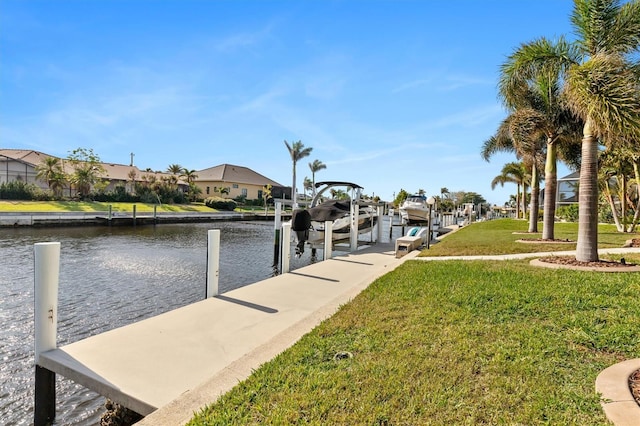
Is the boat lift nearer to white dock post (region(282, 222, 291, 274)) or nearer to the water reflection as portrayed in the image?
white dock post (region(282, 222, 291, 274))

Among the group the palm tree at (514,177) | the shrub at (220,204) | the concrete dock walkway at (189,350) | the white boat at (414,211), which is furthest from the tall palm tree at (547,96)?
the shrub at (220,204)

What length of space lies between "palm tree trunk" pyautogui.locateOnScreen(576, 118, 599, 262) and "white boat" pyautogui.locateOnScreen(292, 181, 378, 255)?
7.02m

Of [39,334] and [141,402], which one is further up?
[39,334]

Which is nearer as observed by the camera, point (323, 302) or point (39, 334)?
point (39, 334)

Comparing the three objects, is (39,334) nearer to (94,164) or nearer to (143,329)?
(143,329)

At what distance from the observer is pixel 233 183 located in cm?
5950

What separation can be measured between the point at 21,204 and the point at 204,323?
37386 mm

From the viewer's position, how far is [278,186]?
2598 inches

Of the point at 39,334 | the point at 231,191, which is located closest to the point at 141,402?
the point at 39,334

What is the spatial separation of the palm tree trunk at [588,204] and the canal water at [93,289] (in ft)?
27.1

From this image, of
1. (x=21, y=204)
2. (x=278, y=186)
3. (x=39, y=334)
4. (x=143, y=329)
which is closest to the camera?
(x=39, y=334)

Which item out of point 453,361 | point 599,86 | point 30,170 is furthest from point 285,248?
point 30,170

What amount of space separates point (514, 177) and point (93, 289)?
141 ft

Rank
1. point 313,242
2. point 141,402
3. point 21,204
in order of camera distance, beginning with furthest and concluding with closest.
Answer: point 21,204
point 313,242
point 141,402
